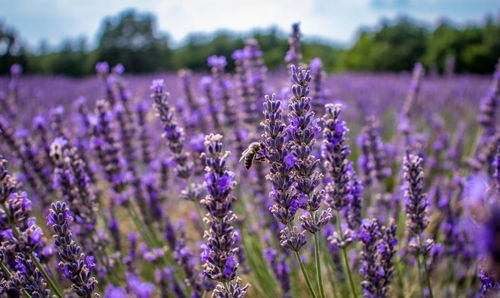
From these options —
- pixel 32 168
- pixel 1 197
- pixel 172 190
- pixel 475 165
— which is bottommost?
pixel 172 190

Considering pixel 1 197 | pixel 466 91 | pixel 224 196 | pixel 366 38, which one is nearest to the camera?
pixel 224 196

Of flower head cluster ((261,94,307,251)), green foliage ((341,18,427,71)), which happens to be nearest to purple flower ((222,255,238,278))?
flower head cluster ((261,94,307,251))

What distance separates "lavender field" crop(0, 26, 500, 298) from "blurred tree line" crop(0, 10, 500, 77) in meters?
13.8

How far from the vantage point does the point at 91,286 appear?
5.83 ft

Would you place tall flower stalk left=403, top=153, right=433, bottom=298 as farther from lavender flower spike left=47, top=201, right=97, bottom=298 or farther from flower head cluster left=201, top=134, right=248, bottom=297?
lavender flower spike left=47, top=201, right=97, bottom=298

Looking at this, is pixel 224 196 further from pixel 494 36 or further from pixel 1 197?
pixel 494 36

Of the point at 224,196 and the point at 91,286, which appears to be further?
the point at 91,286

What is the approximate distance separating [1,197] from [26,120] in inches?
210

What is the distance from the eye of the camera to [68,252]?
1.72m

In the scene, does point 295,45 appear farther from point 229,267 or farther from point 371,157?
point 229,267

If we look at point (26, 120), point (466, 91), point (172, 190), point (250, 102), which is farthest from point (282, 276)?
point (466, 91)

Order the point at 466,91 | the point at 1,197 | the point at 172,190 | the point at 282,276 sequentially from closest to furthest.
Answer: the point at 1,197 < the point at 282,276 < the point at 172,190 < the point at 466,91

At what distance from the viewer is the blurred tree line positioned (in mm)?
17703

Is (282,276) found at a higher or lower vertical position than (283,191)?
lower
